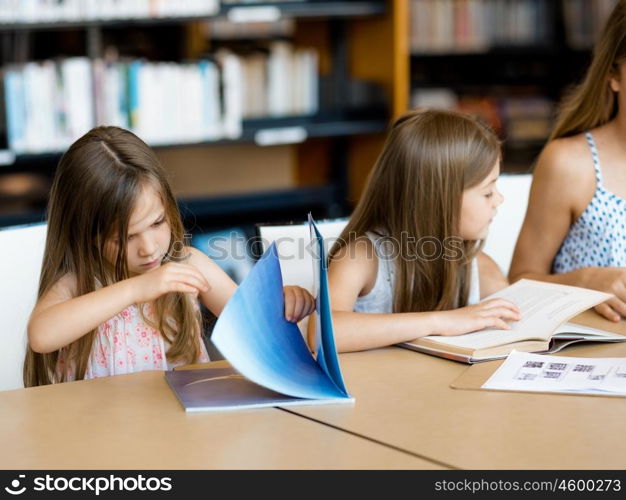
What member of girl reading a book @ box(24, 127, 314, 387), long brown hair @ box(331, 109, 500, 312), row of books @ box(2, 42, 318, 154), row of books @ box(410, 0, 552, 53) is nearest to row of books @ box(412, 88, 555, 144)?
row of books @ box(410, 0, 552, 53)

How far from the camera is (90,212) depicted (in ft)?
5.22

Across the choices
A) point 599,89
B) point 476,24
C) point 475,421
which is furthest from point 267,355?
point 476,24

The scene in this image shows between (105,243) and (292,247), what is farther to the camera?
(292,247)

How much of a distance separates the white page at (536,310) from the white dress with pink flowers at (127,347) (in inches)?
19.4

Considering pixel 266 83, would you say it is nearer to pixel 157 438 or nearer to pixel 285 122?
pixel 285 122

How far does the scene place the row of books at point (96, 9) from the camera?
310cm

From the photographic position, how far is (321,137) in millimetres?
4047

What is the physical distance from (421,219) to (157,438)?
2.57 ft

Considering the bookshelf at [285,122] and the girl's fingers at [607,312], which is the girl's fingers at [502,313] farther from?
the bookshelf at [285,122]

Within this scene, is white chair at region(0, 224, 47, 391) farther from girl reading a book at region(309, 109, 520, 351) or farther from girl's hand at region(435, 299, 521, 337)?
girl's hand at region(435, 299, 521, 337)

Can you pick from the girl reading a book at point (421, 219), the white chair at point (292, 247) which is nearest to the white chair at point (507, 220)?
the girl reading a book at point (421, 219)
